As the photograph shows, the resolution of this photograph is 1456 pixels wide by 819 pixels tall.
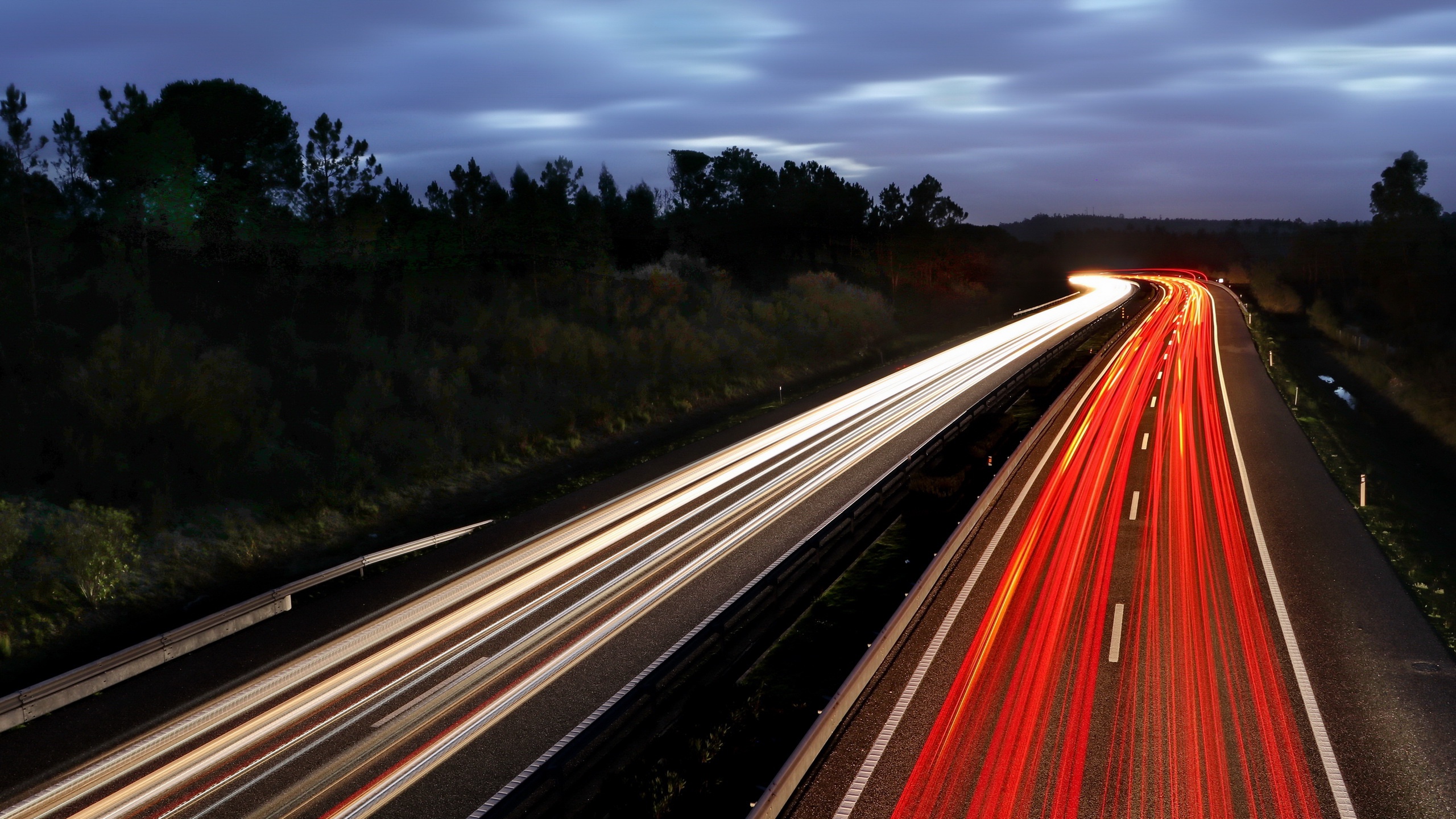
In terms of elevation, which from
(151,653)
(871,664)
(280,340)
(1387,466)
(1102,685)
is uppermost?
(280,340)

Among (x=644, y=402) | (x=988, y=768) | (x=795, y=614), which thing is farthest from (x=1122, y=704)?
(x=644, y=402)

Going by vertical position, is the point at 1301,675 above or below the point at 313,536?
above

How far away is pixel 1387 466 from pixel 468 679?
109ft

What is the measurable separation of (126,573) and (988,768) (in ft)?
49.9

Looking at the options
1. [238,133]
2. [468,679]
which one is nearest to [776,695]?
[468,679]

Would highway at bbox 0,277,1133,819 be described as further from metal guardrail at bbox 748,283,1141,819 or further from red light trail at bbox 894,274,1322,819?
red light trail at bbox 894,274,1322,819

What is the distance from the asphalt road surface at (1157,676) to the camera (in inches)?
375

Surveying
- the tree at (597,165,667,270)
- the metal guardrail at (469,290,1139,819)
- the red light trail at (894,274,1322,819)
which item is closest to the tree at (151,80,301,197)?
the tree at (597,165,667,270)

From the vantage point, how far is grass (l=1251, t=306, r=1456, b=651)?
→ 16516mm

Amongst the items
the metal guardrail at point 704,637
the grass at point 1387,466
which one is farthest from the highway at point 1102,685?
the metal guardrail at point 704,637

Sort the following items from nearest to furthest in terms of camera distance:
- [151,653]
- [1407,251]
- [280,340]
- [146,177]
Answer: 1. [151,653]
2. [280,340]
3. [146,177]
4. [1407,251]

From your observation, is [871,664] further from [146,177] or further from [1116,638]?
[146,177]

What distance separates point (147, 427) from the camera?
2031 cm

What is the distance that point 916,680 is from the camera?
1209cm
